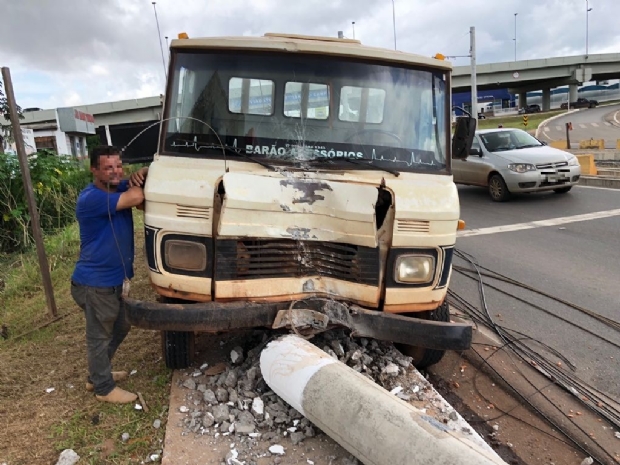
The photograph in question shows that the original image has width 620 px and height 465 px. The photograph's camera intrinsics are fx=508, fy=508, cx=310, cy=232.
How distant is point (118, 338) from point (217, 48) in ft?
7.30

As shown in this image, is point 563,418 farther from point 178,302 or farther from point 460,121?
point 178,302

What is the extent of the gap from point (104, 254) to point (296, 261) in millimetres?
1262

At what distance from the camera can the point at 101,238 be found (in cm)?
332

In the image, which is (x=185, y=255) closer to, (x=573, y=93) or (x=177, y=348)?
(x=177, y=348)

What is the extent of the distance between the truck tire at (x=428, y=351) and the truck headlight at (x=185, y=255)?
1.64 meters

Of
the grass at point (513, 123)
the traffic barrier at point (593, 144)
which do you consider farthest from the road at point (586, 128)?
the traffic barrier at point (593, 144)

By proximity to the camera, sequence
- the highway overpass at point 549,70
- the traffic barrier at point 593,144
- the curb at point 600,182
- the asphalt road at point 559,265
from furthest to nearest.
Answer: the highway overpass at point 549,70, the traffic barrier at point 593,144, the curb at point 600,182, the asphalt road at point 559,265

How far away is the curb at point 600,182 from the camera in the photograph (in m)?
12.8

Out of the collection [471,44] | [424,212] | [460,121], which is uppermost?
[471,44]

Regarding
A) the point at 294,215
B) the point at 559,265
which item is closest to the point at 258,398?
the point at 294,215

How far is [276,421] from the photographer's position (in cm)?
313

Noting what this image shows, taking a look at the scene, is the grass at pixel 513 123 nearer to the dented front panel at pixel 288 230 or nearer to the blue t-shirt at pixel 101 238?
the dented front panel at pixel 288 230

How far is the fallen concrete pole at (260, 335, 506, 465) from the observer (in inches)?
91.0

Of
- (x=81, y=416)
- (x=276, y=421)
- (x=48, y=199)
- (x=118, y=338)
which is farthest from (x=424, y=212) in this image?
(x=48, y=199)
